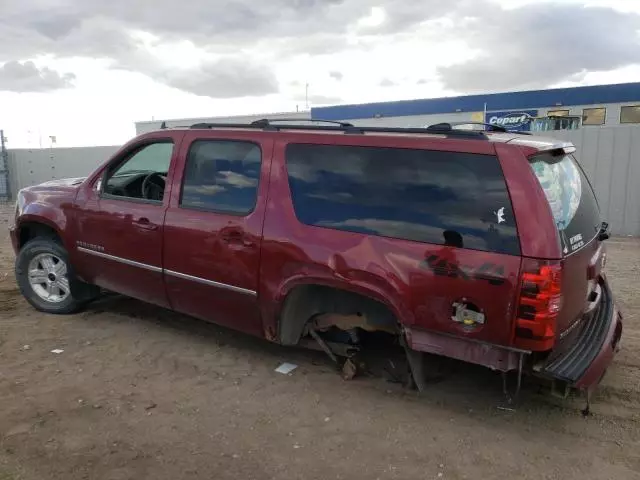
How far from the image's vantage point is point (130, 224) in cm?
468

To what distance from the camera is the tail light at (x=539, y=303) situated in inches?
116

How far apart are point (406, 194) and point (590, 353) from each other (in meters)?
1.52

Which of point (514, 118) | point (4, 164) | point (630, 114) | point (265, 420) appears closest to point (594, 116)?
point (630, 114)

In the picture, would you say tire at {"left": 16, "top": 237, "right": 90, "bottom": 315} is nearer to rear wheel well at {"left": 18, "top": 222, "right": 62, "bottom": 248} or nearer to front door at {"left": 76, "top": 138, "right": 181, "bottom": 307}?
rear wheel well at {"left": 18, "top": 222, "right": 62, "bottom": 248}

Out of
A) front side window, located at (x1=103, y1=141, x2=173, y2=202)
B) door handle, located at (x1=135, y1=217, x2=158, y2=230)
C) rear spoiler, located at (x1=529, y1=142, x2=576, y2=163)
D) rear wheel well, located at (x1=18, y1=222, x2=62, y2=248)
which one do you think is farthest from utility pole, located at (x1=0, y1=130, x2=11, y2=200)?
rear spoiler, located at (x1=529, y1=142, x2=576, y2=163)

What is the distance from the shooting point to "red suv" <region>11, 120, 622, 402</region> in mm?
3061

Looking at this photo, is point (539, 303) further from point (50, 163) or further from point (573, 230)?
point (50, 163)

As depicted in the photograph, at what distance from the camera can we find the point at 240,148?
165 inches

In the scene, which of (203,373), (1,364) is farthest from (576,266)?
(1,364)

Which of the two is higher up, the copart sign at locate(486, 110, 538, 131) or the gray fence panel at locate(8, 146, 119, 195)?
the copart sign at locate(486, 110, 538, 131)

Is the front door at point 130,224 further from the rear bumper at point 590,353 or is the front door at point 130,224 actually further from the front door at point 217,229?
the rear bumper at point 590,353

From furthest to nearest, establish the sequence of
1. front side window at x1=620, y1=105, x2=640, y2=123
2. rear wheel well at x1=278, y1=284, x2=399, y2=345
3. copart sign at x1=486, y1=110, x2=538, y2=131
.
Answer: copart sign at x1=486, y1=110, x2=538, y2=131 < front side window at x1=620, y1=105, x2=640, y2=123 < rear wheel well at x1=278, y1=284, x2=399, y2=345

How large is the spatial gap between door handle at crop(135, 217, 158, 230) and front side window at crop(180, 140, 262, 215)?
33 cm

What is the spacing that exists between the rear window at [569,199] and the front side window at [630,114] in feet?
59.9
